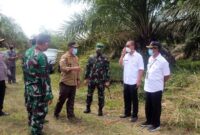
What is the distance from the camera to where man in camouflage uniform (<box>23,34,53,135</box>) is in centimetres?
687

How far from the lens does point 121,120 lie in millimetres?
8906

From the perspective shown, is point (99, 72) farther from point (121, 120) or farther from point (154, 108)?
point (154, 108)

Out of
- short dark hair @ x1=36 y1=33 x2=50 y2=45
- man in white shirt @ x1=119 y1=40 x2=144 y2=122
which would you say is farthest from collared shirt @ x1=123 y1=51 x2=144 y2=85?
short dark hair @ x1=36 y1=33 x2=50 y2=45

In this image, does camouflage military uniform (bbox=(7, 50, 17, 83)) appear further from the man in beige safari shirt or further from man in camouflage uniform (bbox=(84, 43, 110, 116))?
the man in beige safari shirt

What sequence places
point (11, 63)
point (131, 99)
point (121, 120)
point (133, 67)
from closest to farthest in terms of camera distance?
1. point (133, 67)
2. point (121, 120)
3. point (131, 99)
4. point (11, 63)

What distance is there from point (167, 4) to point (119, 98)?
374 cm

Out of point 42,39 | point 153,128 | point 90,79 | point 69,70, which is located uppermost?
point 42,39

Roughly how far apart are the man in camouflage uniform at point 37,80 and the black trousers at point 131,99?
2312 millimetres

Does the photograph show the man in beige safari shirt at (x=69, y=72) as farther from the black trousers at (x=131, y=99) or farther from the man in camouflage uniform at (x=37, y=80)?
the man in camouflage uniform at (x=37, y=80)

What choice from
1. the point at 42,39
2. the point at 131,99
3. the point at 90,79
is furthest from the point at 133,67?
the point at 42,39

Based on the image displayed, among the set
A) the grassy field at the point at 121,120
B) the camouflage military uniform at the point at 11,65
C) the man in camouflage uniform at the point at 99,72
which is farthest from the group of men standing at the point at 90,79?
the camouflage military uniform at the point at 11,65

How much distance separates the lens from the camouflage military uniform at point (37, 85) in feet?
22.5

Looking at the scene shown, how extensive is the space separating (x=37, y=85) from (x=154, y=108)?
2399 mm

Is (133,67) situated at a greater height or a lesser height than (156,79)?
greater
